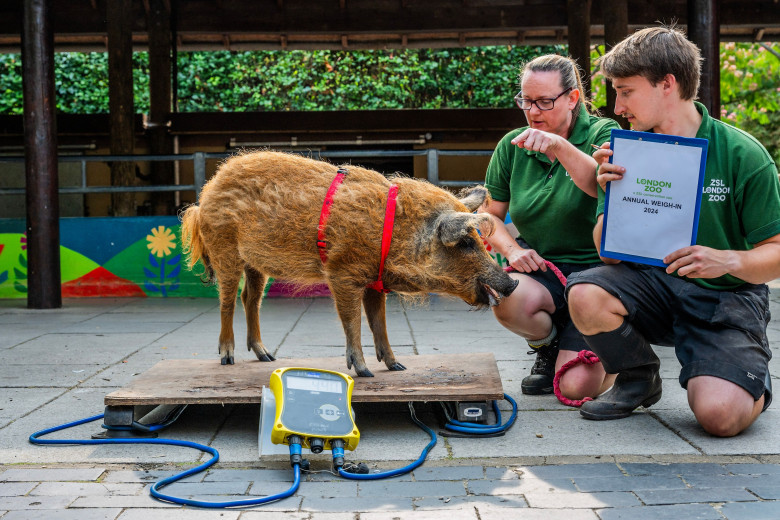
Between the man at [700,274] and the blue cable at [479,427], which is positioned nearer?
the man at [700,274]

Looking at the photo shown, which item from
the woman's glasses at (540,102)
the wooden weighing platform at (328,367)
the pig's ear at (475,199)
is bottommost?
the wooden weighing platform at (328,367)

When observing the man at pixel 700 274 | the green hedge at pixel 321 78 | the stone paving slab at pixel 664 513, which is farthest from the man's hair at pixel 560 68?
the green hedge at pixel 321 78

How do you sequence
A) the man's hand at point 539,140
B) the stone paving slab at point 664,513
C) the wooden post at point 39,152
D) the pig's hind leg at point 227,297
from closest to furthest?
the stone paving slab at point 664,513, the man's hand at point 539,140, the pig's hind leg at point 227,297, the wooden post at point 39,152

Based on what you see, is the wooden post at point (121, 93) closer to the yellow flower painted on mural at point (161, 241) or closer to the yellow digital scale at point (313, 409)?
the yellow flower painted on mural at point (161, 241)

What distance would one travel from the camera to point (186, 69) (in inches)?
985

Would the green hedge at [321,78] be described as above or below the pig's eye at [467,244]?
above

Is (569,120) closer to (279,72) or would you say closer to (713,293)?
(713,293)

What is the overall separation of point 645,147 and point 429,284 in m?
1.15

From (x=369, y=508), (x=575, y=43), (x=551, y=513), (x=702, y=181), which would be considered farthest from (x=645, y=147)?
(x=575, y=43)

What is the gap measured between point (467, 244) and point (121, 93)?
30.6ft

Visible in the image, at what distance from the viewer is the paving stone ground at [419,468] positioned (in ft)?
8.52

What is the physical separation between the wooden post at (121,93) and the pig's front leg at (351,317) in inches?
340

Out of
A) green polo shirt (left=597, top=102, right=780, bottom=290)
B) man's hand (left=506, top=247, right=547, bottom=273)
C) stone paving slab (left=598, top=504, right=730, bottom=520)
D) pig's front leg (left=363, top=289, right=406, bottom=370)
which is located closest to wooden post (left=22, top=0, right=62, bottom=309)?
pig's front leg (left=363, top=289, right=406, bottom=370)

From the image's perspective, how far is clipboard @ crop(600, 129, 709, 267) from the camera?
3193 millimetres
